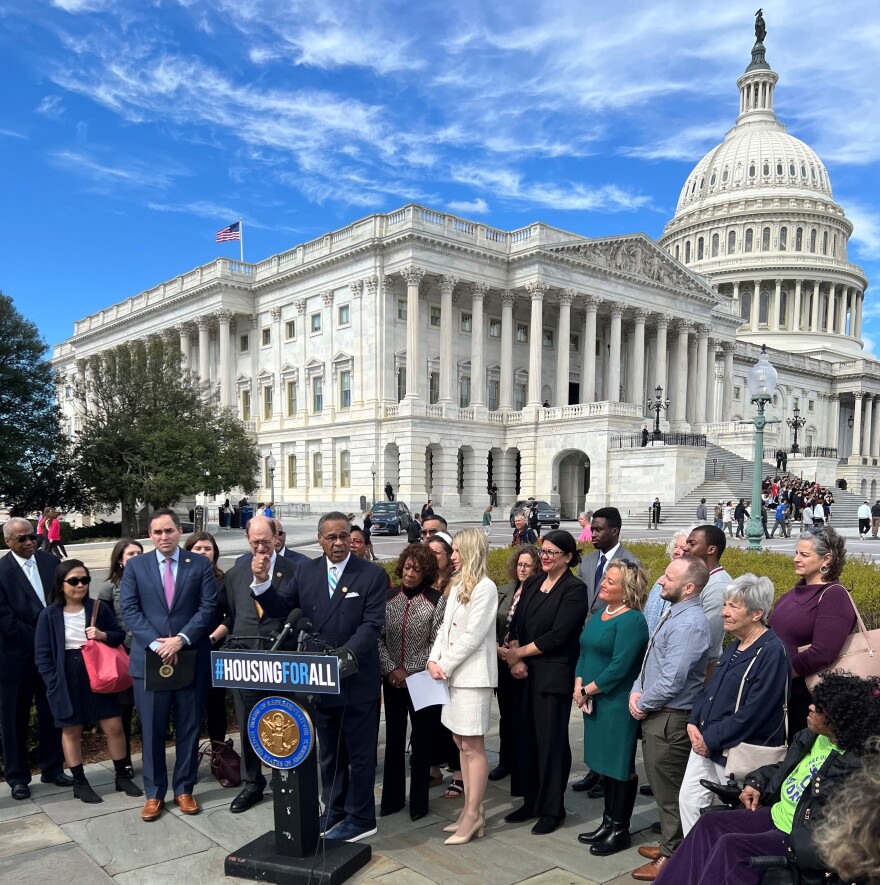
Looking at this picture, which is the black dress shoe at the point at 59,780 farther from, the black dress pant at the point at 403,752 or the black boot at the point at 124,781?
the black dress pant at the point at 403,752

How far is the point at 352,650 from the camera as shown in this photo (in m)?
5.71

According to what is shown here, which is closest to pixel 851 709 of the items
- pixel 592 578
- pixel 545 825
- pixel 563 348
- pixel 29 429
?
pixel 545 825

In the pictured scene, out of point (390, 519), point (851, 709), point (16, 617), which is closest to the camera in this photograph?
point (851, 709)

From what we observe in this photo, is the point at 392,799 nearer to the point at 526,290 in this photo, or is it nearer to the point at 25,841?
the point at 25,841

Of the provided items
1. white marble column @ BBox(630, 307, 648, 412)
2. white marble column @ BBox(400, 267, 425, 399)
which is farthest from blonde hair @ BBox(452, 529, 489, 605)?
white marble column @ BBox(630, 307, 648, 412)

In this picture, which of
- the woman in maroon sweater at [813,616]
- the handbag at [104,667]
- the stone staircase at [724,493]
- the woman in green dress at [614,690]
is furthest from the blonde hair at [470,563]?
the stone staircase at [724,493]

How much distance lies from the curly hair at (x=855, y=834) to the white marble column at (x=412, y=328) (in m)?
50.4

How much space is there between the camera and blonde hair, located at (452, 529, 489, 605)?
597 cm

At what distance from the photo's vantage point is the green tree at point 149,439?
36.2m

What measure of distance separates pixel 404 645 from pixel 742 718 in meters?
2.65

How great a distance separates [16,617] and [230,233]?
57.7 m

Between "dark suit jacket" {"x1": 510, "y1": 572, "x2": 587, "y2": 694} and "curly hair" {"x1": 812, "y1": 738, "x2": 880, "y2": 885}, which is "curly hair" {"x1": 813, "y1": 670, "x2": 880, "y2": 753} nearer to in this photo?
"curly hair" {"x1": 812, "y1": 738, "x2": 880, "y2": 885}

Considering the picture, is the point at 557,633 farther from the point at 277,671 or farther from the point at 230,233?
the point at 230,233

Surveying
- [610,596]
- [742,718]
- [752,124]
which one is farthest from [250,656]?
[752,124]
